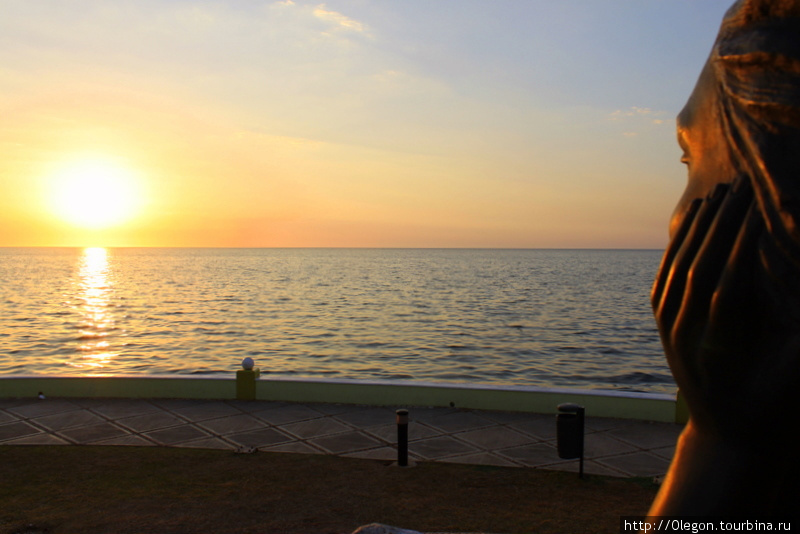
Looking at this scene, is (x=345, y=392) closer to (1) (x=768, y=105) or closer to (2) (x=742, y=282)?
(2) (x=742, y=282)

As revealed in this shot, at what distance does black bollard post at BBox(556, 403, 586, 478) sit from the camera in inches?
293

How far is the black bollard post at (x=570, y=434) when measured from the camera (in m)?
7.44

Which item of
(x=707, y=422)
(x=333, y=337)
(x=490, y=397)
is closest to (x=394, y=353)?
(x=333, y=337)

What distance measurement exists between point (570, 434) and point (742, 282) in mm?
5986

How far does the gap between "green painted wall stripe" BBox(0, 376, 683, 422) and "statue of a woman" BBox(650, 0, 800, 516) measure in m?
8.46

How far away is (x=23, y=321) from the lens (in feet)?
130

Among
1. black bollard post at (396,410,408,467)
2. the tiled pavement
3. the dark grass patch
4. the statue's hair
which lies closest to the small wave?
the tiled pavement

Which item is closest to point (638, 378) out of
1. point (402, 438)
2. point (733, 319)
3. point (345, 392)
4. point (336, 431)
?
point (345, 392)

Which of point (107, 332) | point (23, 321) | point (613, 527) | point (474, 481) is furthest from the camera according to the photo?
point (23, 321)

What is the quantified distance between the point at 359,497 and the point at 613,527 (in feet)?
8.45

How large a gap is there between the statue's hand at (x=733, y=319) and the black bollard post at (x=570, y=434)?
5642 mm

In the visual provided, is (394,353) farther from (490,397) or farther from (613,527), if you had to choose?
(613,527)

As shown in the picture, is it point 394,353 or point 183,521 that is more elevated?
point 183,521

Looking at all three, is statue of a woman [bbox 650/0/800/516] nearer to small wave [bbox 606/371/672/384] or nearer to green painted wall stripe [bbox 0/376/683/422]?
green painted wall stripe [bbox 0/376/683/422]
